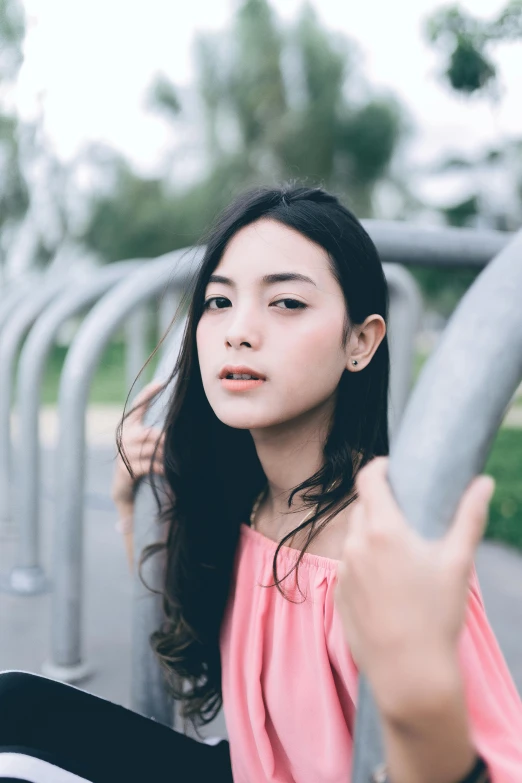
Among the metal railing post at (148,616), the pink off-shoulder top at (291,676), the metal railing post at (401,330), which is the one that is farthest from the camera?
the metal railing post at (401,330)

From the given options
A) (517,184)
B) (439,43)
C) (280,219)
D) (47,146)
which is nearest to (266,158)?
(47,146)

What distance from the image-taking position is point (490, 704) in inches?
30.2

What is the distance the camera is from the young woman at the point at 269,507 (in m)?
1.03

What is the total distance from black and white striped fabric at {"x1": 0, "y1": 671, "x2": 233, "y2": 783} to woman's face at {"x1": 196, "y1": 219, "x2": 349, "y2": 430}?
50cm

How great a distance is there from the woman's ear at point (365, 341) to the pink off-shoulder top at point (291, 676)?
0.29m

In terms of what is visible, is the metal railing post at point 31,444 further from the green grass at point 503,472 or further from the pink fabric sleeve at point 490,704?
the pink fabric sleeve at point 490,704

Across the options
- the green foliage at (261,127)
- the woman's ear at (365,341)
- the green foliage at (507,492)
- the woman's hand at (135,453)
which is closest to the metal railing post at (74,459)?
the woman's hand at (135,453)

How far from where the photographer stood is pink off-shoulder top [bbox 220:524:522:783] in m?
1.01

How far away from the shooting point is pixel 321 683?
1020mm

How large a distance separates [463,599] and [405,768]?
16 cm

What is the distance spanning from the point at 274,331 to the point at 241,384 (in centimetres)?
8

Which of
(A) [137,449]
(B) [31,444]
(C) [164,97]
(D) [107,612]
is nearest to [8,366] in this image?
(B) [31,444]

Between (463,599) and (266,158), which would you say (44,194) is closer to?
(266,158)

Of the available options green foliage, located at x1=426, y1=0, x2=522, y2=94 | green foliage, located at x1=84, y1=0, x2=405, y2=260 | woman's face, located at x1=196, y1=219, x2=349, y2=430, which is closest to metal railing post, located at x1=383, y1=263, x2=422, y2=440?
woman's face, located at x1=196, y1=219, x2=349, y2=430
